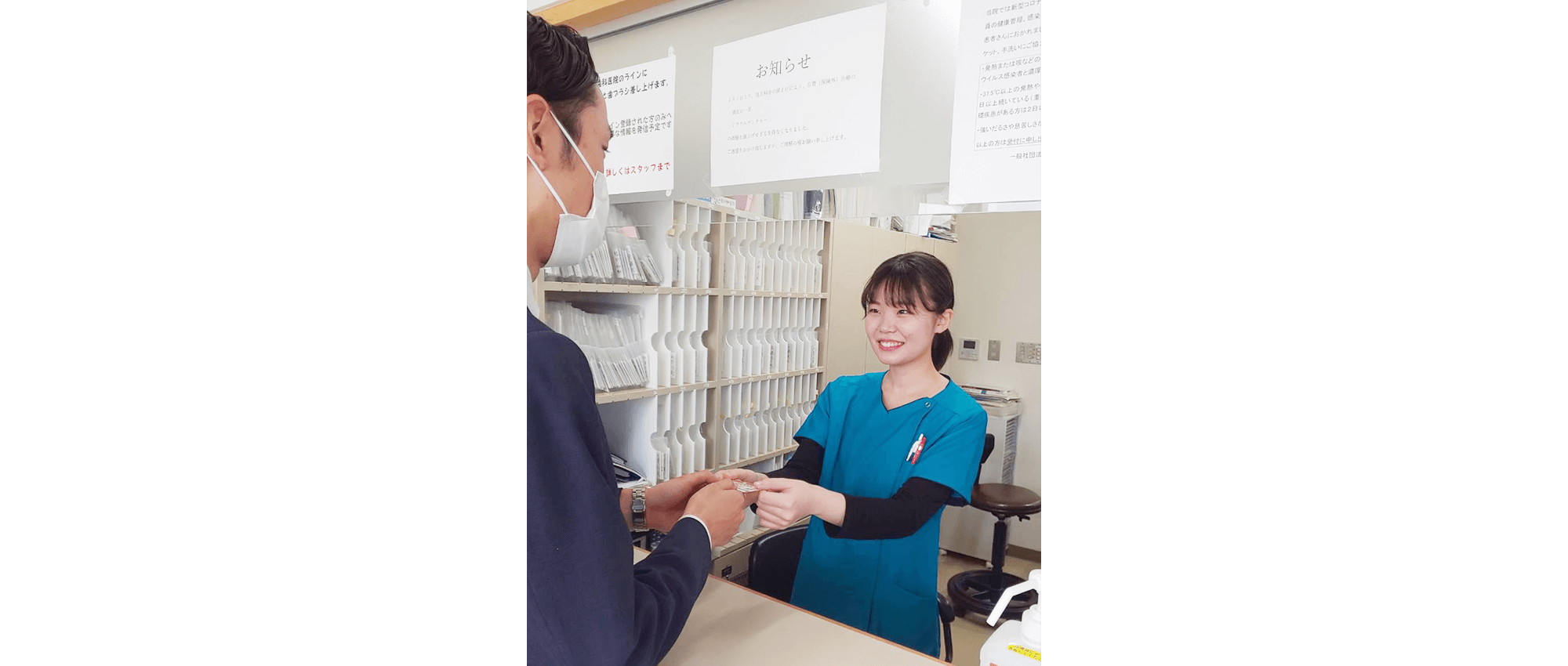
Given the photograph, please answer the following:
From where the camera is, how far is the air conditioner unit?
1.12 metres

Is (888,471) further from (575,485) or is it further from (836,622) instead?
(575,485)

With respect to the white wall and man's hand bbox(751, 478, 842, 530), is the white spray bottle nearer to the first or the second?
the white wall

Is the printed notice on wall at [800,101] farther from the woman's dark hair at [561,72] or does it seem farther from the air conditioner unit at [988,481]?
the air conditioner unit at [988,481]

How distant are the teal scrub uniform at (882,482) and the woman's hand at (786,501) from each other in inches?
1.0

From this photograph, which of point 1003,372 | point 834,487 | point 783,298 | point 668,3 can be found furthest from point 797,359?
point 668,3

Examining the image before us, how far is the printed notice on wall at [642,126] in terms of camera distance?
148 cm

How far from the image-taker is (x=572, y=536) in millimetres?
988

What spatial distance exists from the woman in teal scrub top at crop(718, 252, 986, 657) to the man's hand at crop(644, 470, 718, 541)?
0.17m

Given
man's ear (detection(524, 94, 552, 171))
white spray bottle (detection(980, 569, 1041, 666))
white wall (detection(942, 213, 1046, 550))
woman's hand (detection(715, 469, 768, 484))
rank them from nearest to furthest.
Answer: white spray bottle (detection(980, 569, 1041, 666)) < white wall (detection(942, 213, 1046, 550)) < man's ear (detection(524, 94, 552, 171)) < woman's hand (detection(715, 469, 768, 484))

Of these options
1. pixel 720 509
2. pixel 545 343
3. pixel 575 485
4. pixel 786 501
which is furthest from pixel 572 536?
pixel 786 501

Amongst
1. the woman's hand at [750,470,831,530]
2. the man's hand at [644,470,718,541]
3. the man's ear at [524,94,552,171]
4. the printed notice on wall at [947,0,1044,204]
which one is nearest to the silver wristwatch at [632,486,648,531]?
the man's hand at [644,470,718,541]

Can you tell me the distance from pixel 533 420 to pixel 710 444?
0.59 m

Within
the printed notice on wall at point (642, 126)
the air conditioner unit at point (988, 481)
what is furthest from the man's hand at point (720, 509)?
the printed notice on wall at point (642, 126)

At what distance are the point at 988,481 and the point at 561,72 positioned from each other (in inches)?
38.6
